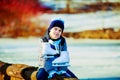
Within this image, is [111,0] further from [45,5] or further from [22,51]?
[22,51]

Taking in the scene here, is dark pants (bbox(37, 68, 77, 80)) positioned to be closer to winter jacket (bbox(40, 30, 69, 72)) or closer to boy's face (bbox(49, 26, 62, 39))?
winter jacket (bbox(40, 30, 69, 72))

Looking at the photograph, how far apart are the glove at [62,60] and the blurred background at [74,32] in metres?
0.03

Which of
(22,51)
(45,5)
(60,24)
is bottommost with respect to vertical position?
(22,51)

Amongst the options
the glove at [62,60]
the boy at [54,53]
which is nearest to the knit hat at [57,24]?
the boy at [54,53]

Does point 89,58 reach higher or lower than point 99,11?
lower

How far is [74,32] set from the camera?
1520 mm

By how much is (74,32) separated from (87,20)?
98 millimetres

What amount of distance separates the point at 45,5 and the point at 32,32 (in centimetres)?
16

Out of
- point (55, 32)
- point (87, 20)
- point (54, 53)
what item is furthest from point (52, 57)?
point (87, 20)

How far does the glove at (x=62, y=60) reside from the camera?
4.80 feet

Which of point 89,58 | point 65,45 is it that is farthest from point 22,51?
point 89,58

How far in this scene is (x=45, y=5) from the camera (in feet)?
4.97

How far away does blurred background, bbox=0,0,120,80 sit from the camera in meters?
1.50

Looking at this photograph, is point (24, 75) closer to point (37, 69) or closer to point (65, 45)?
point (37, 69)
